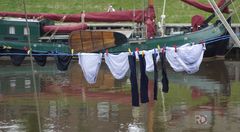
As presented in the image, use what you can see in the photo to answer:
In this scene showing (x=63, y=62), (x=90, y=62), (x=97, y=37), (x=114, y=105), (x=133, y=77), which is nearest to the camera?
(x=133, y=77)

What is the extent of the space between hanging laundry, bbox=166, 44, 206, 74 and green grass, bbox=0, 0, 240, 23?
22.8 meters

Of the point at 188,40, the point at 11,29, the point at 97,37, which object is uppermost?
the point at 11,29

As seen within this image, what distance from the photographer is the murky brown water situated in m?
13.6

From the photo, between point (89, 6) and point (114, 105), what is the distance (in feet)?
87.6

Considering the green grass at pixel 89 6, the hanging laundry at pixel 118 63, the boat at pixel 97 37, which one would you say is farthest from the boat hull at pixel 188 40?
the hanging laundry at pixel 118 63

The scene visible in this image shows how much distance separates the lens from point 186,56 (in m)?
15.7

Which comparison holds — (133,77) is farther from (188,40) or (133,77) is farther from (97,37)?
(188,40)

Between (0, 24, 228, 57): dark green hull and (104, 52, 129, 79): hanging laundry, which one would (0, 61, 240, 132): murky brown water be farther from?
(0, 24, 228, 57): dark green hull

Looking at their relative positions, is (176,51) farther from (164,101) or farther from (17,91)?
(17,91)

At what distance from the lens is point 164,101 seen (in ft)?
56.5

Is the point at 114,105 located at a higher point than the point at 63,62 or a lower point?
lower

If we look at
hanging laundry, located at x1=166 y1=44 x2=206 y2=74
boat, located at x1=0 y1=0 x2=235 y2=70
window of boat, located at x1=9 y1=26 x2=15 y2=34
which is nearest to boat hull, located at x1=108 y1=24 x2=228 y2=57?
boat, located at x1=0 y1=0 x2=235 y2=70

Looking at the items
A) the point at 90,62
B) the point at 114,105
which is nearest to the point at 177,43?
the point at 114,105

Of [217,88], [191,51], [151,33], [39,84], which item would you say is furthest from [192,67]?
[151,33]
